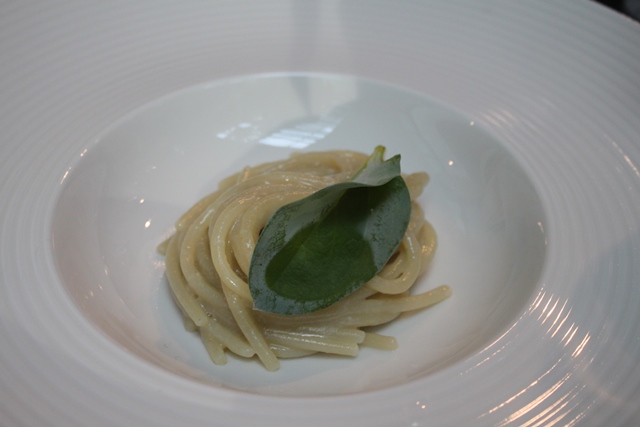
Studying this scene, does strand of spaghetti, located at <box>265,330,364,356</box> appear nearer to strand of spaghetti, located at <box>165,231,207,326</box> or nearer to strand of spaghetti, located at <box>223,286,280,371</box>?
strand of spaghetti, located at <box>223,286,280,371</box>

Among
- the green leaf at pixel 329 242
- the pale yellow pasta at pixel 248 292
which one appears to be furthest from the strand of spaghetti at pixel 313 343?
the green leaf at pixel 329 242

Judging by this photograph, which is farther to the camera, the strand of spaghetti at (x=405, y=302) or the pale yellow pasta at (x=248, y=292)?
the strand of spaghetti at (x=405, y=302)

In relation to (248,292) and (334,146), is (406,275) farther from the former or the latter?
(334,146)

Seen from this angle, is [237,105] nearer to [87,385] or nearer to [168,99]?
[168,99]

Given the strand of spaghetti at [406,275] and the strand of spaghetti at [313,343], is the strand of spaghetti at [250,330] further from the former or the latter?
the strand of spaghetti at [406,275]

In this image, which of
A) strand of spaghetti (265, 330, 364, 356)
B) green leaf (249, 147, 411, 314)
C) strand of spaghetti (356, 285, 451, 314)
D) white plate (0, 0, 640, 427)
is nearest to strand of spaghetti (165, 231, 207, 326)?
white plate (0, 0, 640, 427)

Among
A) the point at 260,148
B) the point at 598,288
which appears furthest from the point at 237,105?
the point at 598,288
